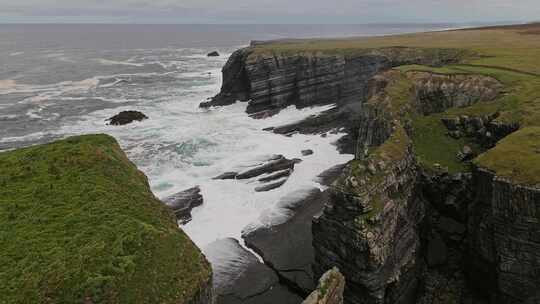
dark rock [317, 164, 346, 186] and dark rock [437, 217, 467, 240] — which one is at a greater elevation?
dark rock [437, 217, 467, 240]

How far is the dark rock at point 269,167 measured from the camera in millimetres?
37406

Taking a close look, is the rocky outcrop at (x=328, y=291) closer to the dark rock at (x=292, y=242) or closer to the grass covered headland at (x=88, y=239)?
the grass covered headland at (x=88, y=239)

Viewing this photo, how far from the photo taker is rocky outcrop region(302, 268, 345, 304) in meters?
15.0

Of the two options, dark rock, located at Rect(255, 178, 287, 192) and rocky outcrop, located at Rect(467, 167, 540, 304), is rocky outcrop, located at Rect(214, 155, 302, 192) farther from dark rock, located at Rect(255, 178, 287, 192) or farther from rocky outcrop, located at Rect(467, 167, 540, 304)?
rocky outcrop, located at Rect(467, 167, 540, 304)

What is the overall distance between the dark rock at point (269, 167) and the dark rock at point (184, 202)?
515cm

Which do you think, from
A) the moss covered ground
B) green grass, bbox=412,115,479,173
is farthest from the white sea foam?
green grass, bbox=412,115,479,173

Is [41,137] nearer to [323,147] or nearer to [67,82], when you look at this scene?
[323,147]

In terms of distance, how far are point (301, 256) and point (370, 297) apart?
22.4 ft

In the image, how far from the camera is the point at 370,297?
63.5ft

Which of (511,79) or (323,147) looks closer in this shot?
(511,79)

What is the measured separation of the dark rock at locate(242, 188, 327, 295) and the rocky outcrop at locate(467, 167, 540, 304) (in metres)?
9.53

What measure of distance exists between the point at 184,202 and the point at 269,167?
9797 millimetres

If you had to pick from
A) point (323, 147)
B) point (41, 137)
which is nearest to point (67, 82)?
point (41, 137)

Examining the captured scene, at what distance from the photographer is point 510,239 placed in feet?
58.7
